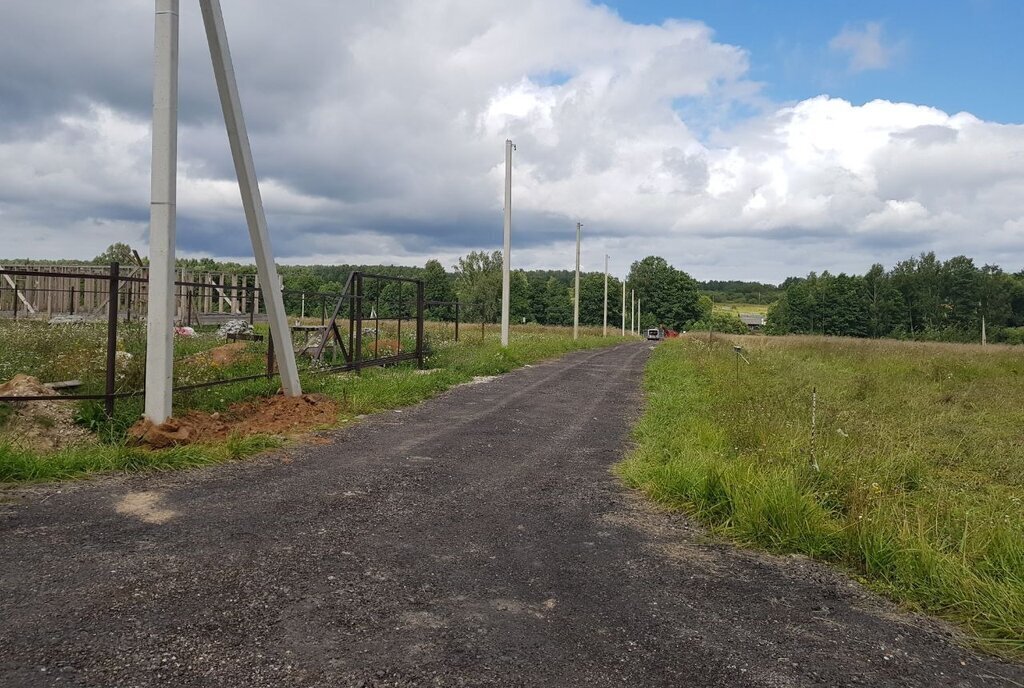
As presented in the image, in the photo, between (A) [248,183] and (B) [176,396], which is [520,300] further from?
(B) [176,396]

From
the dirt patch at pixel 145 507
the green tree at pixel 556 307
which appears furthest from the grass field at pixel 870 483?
the green tree at pixel 556 307

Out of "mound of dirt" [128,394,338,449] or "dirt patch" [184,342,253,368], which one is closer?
"mound of dirt" [128,394,338,449]

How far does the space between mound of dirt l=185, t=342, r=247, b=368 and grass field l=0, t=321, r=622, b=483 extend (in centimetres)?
14

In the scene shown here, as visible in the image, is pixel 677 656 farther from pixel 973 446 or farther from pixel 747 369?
pixel 747 369

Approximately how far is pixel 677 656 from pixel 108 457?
18.2 feet

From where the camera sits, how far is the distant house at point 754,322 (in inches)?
4231

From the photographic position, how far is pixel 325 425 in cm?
933

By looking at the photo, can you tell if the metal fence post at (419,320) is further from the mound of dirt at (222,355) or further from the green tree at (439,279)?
the green tree at (439,279)

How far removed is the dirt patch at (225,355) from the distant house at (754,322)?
325 ft

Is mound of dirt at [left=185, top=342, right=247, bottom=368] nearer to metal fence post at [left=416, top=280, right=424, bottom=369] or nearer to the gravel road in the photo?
metal fence post at [left=416, top=280, right=424, bottom=369]

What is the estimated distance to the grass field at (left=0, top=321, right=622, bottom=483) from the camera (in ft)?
21.4

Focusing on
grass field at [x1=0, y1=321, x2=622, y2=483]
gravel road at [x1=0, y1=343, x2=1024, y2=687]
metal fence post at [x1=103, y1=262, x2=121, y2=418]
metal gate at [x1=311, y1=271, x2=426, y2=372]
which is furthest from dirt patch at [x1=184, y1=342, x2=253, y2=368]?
gravel road at [x1=0, y1=343, x2=1024, y2=687]

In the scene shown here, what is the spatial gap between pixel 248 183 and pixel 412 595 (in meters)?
6.75

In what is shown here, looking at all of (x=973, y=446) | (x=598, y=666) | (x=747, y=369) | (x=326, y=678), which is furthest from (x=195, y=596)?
(x=747, y=369)
